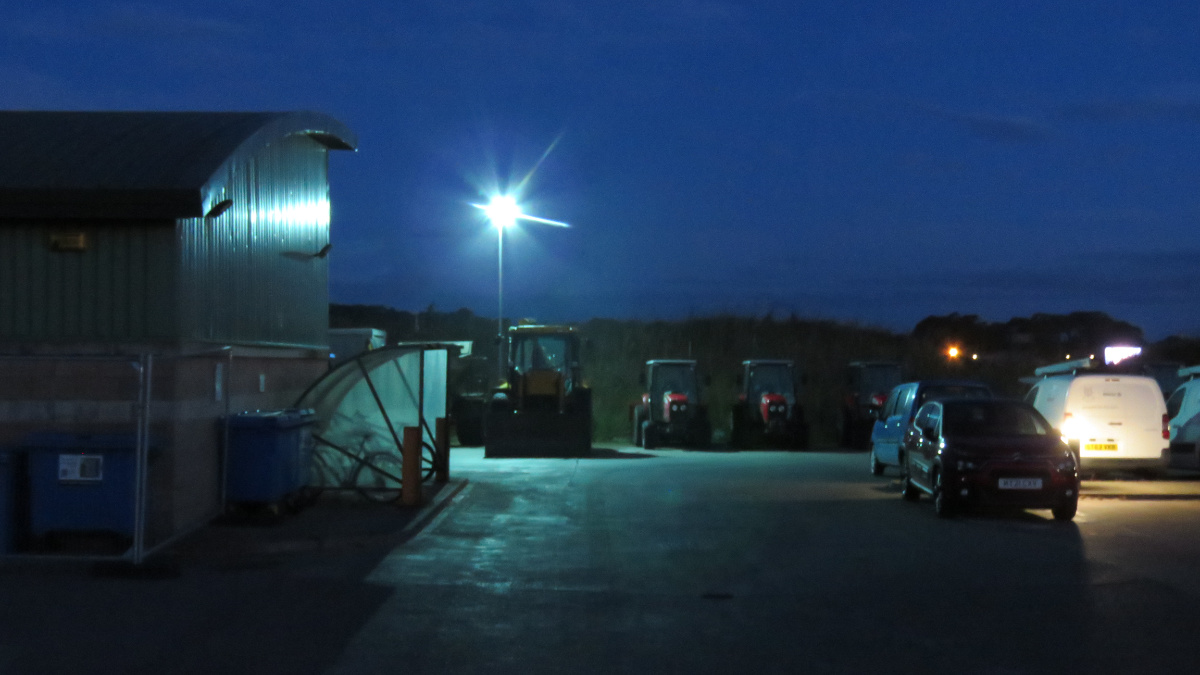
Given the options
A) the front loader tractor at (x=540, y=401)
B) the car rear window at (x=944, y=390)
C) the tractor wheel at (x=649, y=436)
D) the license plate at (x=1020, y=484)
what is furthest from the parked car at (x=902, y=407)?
the tractor wheel at (x=649, y=436)

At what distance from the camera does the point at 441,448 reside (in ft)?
62.6

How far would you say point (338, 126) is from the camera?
66.8 feet

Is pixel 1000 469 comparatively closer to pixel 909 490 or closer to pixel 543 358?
pixel 909 490

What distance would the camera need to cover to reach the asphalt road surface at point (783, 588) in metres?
7.73

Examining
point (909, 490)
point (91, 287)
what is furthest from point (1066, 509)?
point (91, 287)

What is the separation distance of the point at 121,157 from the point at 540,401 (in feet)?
49.4

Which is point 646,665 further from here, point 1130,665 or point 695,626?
point 1130,665

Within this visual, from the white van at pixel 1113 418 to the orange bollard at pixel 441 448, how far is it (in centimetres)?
951

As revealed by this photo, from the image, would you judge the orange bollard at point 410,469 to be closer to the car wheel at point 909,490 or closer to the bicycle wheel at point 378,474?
the bicycle wheel at point 378,474

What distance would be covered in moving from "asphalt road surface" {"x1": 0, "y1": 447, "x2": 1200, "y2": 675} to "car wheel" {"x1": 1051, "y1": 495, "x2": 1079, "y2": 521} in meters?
0.26

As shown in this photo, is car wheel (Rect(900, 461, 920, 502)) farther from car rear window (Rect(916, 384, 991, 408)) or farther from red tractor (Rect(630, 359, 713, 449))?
red tractor (Rect(630, 359, 713, 449))

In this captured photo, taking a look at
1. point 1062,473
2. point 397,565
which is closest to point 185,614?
point 397,565

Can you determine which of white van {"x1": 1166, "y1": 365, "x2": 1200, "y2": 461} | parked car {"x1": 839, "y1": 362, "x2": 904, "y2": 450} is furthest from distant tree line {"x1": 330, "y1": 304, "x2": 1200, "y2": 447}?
white van {"x1": 1166, "y1": 365, "x2": 1200, "y2": 461}

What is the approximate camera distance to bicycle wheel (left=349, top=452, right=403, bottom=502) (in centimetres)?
1708
